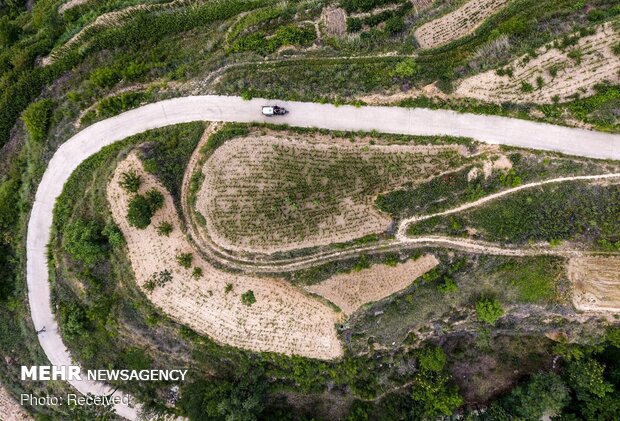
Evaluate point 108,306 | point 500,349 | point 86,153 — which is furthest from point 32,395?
point 500,349

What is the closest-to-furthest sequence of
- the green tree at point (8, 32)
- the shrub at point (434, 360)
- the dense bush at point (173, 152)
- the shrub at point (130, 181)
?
1. the shrub at point (130, 181)
2. the dense bush at point (173, 152)
3. the shrub at point (434, 360)
4. the green tree at point (8, 32)

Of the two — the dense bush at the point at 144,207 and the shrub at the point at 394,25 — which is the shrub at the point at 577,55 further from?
the dense bush at the point at 144,207

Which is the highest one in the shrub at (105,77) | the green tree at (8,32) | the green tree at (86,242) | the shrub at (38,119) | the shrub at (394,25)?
the green tree at (8,32)

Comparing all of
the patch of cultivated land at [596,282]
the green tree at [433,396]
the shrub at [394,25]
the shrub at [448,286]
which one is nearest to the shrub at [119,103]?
the shrub at [394,25]

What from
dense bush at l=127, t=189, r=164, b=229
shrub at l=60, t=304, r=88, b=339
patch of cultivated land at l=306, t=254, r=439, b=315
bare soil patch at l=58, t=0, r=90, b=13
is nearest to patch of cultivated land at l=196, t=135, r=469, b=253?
patch of cultivated land at l=306, t=254, r=439, b=315

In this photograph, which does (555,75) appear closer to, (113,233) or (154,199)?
(154,199)

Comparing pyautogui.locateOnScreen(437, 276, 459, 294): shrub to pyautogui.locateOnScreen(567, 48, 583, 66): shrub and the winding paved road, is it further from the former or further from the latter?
pyautogui.locateOnScreen(567, 48, 583, 66): shrub

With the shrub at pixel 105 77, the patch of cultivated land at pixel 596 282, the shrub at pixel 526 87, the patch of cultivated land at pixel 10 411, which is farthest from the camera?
the patch of cultivated land at pixel 10 411

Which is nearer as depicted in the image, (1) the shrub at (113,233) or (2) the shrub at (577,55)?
(2) the shrub at (577,55)
